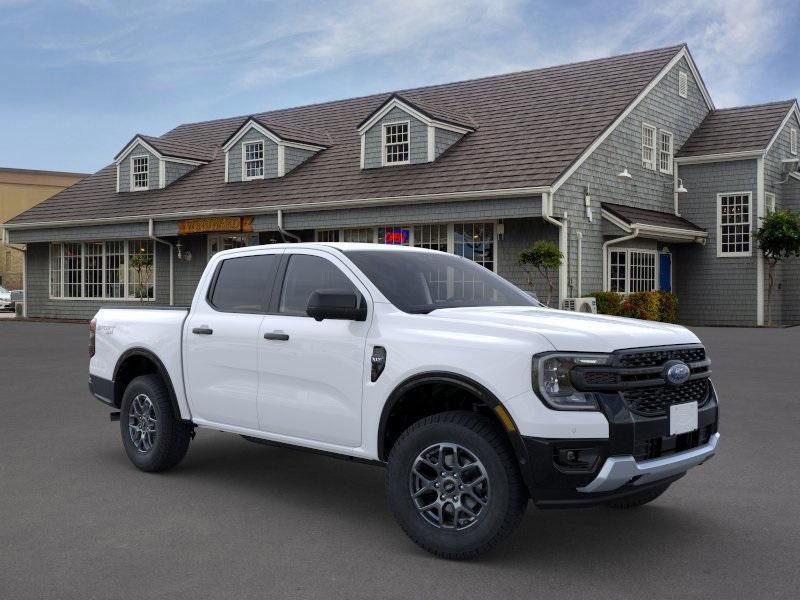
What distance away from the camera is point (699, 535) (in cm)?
534

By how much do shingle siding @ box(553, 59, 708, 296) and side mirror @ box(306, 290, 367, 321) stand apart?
16722 millimetres

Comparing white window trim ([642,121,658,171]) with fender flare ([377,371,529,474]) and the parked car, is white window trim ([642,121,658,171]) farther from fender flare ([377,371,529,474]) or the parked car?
the parked car

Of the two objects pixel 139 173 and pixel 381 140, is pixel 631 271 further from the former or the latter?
pixel 139 173

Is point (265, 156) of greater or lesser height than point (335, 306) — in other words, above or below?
above

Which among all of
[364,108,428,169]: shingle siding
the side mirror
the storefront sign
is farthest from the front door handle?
the storefront sign

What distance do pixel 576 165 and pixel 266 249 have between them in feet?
54.5

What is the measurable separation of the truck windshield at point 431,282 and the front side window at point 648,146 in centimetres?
2059

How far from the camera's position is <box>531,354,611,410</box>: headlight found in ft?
15.3

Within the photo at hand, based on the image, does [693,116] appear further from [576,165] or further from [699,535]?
[699,535]

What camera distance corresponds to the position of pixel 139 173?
32.0m

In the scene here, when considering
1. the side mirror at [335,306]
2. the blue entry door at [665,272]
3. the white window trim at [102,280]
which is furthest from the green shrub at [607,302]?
the side mirror at [335,306]

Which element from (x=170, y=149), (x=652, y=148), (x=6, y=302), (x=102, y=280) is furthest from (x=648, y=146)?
(x=6, y=302)

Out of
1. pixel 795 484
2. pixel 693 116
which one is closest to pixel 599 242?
pixel 693 116

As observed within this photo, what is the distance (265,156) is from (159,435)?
2229 cm
